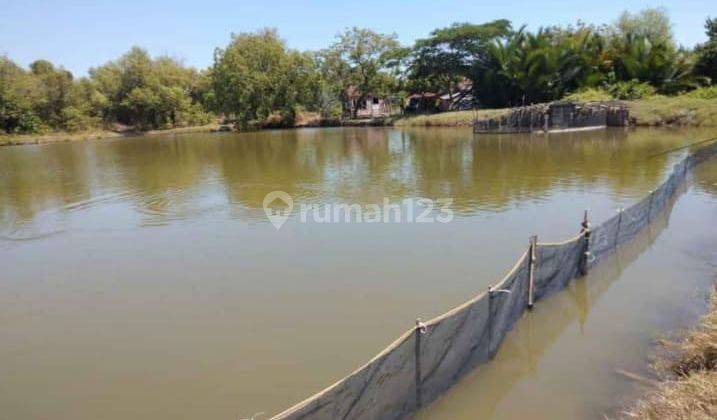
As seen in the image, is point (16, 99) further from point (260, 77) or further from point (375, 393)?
point (375, 393)

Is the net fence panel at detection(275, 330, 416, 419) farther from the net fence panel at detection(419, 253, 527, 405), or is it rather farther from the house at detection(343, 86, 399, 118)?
the house at detection(343, 86, 399, 118)

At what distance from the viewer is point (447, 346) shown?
4.62 metres

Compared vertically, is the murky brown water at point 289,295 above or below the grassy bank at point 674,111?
below

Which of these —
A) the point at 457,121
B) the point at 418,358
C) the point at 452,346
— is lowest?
the point at 452,346

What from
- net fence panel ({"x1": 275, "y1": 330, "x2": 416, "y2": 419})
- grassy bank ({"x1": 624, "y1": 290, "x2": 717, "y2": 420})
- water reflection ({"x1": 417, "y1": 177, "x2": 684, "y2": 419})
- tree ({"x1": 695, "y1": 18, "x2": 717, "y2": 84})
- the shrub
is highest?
tree ({"x1": 695, "y1": 18, "x2": 717, "y2": 84})

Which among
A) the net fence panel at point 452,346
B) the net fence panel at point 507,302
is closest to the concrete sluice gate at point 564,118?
the net fence panel at point 507,302

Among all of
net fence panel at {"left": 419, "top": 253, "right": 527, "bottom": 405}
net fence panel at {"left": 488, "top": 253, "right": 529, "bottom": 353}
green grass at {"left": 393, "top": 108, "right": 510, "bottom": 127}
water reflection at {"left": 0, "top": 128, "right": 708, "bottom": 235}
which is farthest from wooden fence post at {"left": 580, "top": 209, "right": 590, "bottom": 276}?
green grass at {"left": 393, "top": 108, "right": 510, "bottom": 127}

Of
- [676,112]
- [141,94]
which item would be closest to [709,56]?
[676,112]

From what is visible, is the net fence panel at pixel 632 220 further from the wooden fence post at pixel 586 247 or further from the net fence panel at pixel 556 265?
the net fence panel at pixel 556 265

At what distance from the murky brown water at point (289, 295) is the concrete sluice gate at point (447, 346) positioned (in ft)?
1.02

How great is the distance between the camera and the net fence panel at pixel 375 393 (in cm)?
328

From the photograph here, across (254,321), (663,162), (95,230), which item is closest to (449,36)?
(663,162)

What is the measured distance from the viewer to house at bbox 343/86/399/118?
60219mm

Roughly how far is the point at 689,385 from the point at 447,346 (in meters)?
1.93
